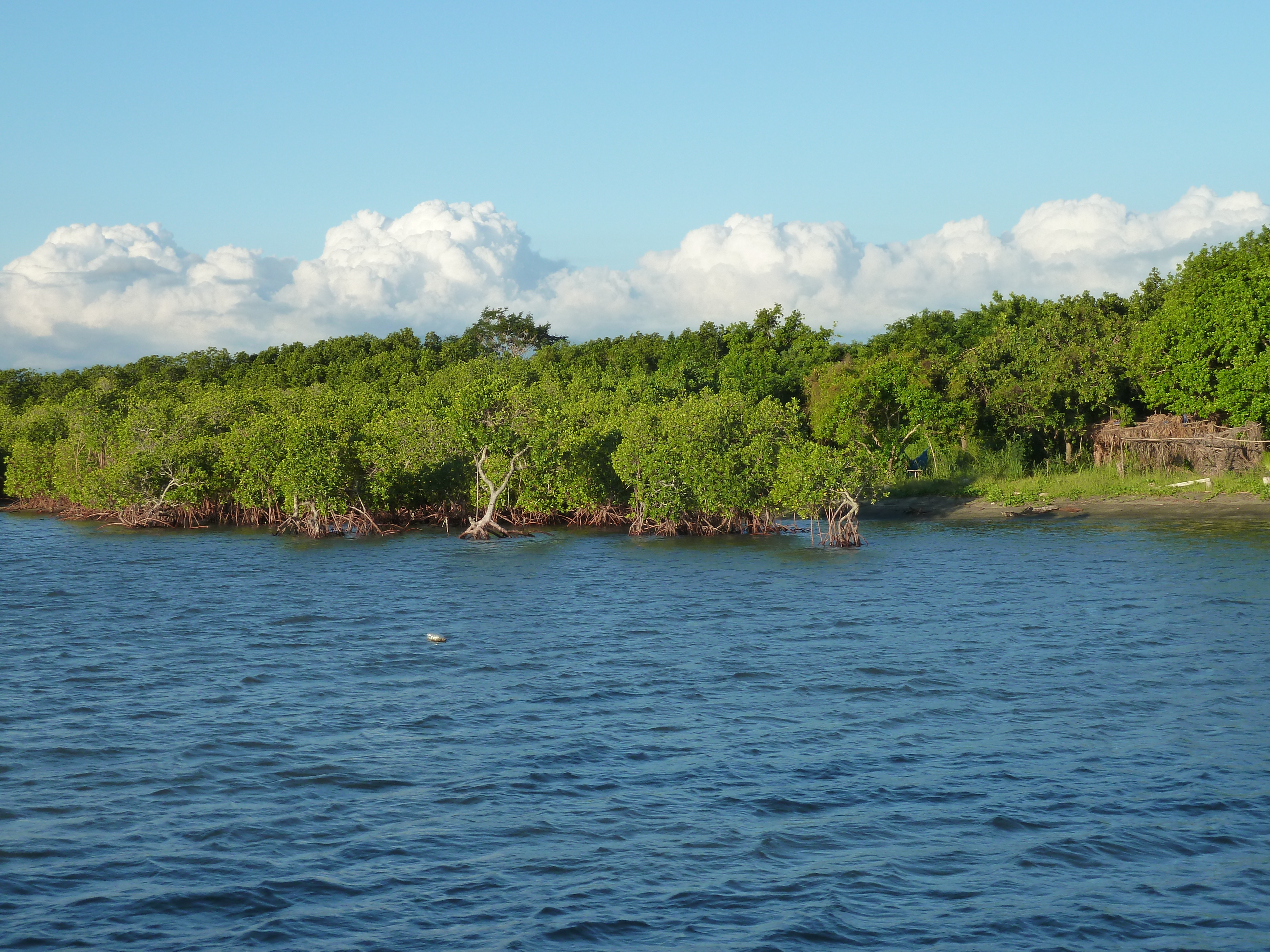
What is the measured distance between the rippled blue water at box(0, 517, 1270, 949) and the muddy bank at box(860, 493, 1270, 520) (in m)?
18.1

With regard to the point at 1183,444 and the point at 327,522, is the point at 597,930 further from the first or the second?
the point at 1183,444

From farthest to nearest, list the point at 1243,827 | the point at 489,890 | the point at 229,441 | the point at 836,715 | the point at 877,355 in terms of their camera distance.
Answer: the point at 877,355, the point at 229,441, the point at 836,715, the point at 1243,827, the point at 489,890

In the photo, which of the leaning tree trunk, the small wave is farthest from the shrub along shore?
the small wave

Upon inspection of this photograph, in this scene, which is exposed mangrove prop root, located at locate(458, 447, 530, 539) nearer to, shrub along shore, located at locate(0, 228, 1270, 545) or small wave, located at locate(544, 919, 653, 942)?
shrub along shore, located at locate(0, 228, 1270, 545)

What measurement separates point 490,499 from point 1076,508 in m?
31.0

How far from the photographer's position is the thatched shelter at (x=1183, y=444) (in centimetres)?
5881

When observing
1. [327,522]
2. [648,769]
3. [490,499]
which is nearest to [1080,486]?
[490,499]

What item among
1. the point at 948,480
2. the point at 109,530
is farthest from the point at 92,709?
the point at 948,480

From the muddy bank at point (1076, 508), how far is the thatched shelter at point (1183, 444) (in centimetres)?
290

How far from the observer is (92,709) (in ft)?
80.6

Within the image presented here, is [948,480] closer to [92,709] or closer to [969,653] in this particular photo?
[969,653]

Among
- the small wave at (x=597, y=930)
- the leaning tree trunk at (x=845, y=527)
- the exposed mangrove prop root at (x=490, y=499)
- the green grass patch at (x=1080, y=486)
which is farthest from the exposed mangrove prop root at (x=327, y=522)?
the small wave at (x=597, y=930)

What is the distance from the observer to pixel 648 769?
1988 cm

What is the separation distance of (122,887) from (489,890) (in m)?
5.02
